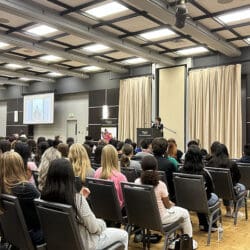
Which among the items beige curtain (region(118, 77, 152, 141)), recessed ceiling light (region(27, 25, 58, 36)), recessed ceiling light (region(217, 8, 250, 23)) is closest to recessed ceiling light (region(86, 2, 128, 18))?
Answer: recessed ceiling light (region(27, 25, 58, 36))

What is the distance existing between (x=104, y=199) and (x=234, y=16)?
19.0 feet

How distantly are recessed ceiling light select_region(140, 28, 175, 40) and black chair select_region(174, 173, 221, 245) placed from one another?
17.8 feet

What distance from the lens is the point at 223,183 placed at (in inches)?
175

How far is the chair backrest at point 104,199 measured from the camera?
324 cm

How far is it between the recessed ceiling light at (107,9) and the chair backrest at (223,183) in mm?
4062

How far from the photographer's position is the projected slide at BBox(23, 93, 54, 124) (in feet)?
48.1

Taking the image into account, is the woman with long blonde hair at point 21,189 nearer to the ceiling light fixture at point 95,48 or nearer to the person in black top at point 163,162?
the person in black top at point 163,162

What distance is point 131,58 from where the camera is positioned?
1140 centimetres

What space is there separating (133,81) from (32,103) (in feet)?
18.6

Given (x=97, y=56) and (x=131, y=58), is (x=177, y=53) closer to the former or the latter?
(x=131, y=58)

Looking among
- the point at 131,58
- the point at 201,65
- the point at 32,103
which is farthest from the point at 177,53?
the point at 32,103

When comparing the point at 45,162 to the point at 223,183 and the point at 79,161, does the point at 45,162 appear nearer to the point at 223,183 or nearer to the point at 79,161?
the point at 79,161

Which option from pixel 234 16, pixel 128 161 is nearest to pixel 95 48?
pixel 234 16

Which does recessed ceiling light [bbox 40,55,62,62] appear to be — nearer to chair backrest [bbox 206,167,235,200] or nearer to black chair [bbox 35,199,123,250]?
chair backrest [bbox 206,167,235,200]
